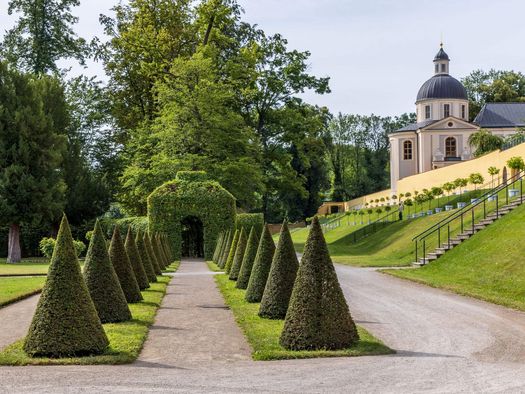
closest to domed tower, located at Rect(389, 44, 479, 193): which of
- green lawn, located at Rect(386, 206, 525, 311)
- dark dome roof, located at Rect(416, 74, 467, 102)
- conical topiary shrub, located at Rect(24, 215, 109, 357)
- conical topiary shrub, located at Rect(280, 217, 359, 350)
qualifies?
dark dome roof, located at Rect(416, 74, 467, 102)

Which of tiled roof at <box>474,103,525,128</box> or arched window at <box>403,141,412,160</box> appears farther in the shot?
arched window at <box>403,141,412,160</box>

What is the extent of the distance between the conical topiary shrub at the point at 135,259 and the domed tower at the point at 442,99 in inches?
2719

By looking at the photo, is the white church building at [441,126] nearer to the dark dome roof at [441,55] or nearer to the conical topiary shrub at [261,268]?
the dark dome roof at [441,55]

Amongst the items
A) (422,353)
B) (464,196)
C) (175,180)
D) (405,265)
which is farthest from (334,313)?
(464,196)

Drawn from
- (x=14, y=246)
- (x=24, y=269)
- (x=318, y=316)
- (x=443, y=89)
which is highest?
(x=443, y=89)

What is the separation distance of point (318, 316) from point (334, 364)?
1230 millimetres

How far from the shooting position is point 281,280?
44.3ft

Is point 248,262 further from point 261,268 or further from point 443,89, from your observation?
point 443,89

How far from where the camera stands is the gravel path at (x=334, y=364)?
8.19 metres

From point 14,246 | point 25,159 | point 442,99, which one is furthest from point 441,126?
point 14,246

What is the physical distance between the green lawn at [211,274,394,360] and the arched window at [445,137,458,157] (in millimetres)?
69208

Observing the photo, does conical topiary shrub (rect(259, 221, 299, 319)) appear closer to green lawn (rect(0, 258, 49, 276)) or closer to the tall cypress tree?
green lawn (rect(0, 258, 49, 276))

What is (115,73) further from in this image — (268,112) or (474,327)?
(474,327)

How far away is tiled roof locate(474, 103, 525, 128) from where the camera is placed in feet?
268
